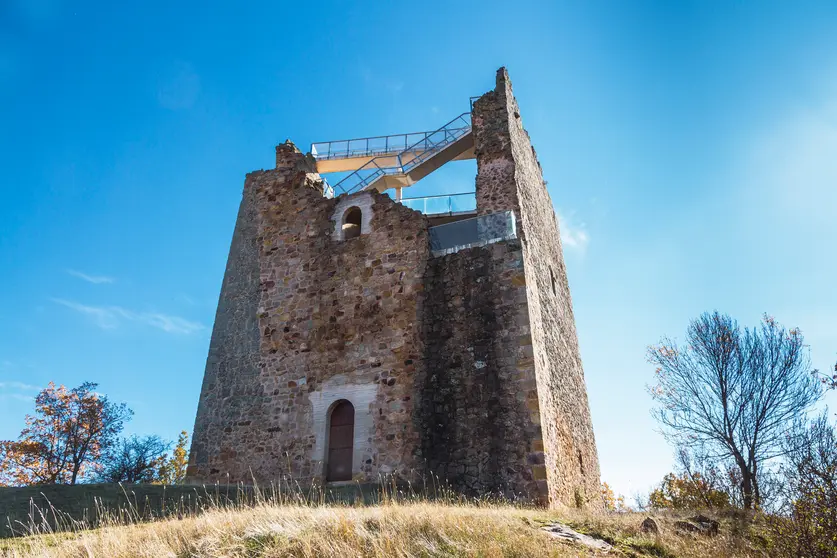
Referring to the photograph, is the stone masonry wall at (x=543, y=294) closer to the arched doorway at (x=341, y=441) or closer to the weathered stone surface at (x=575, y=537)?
the weathered stone surface at (x=575, y=537)

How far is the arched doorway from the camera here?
11742 millimetres

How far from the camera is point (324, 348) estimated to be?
1284 centimetres

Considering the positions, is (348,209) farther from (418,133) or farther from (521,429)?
(521,429)

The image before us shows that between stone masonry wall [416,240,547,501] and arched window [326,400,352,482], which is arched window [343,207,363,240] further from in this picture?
arched window [326,400,352,482]

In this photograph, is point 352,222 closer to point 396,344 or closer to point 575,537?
point 396,344

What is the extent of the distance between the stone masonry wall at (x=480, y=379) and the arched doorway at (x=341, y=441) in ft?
5.41

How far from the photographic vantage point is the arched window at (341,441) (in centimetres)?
1174

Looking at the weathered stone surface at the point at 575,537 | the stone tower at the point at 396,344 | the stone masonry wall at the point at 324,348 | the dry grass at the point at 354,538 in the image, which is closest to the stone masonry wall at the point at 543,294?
the stone tower at the point at 396,344

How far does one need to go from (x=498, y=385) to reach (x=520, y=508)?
2.45 m

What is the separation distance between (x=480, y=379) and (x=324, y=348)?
3.76m

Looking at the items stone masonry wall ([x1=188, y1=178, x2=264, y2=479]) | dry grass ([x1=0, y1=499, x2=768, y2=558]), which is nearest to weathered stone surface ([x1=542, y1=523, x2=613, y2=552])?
dry grass ([x1=0, y1=499, x2=768, y2=558])

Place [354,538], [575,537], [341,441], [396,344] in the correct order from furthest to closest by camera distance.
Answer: [396,344] < [341,441] < [575,537] < [354,538]

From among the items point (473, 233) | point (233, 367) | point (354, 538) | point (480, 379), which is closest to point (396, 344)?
point (480, 379)

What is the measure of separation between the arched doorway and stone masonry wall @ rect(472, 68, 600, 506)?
13.4ft
